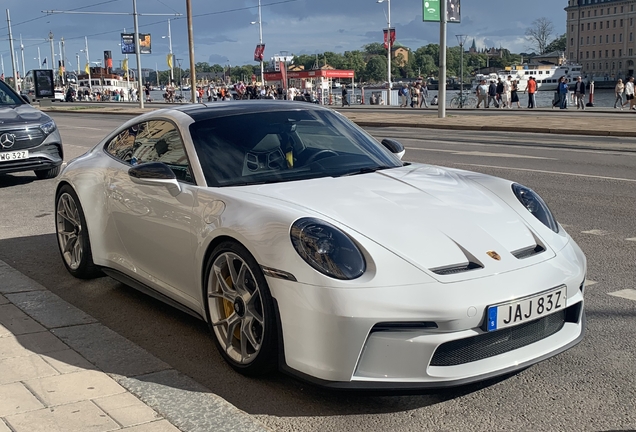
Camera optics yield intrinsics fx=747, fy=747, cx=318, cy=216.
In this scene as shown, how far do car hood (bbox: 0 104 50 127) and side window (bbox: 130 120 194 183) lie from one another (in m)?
6.31

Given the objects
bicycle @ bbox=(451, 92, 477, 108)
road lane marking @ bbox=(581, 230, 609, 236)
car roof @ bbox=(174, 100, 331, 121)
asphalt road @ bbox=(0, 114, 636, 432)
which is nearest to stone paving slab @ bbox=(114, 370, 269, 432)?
asphalt road @ bbox=(0, 114, 636, 432)

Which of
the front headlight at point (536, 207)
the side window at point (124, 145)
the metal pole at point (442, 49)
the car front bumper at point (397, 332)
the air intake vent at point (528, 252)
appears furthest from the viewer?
the metal pole at point (442, 49)

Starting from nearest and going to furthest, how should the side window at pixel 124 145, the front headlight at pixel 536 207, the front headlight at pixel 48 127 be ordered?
the front headlight at pixel 536 207
the side window at pixel 124 145
the front headlight at pixel 48 127

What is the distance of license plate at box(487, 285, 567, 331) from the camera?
314cm

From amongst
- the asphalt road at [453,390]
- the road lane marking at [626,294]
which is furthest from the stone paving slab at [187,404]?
the road lane marking at [626,294]

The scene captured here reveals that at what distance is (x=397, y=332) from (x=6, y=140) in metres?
8.81

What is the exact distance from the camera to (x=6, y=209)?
9.01m

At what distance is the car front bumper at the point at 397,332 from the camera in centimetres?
307

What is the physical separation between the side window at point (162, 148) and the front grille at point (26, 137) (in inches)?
244

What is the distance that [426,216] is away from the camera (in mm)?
3551

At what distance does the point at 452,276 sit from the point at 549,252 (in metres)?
0.64

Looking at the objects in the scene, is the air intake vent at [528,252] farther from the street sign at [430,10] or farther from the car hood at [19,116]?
the street sign at [430,10]

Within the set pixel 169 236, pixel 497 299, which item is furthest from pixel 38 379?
pixel 497 299

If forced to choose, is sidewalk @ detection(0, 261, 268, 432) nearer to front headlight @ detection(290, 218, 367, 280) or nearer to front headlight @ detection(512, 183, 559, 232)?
front headlight @ detection(290, 218, 367, 280)
